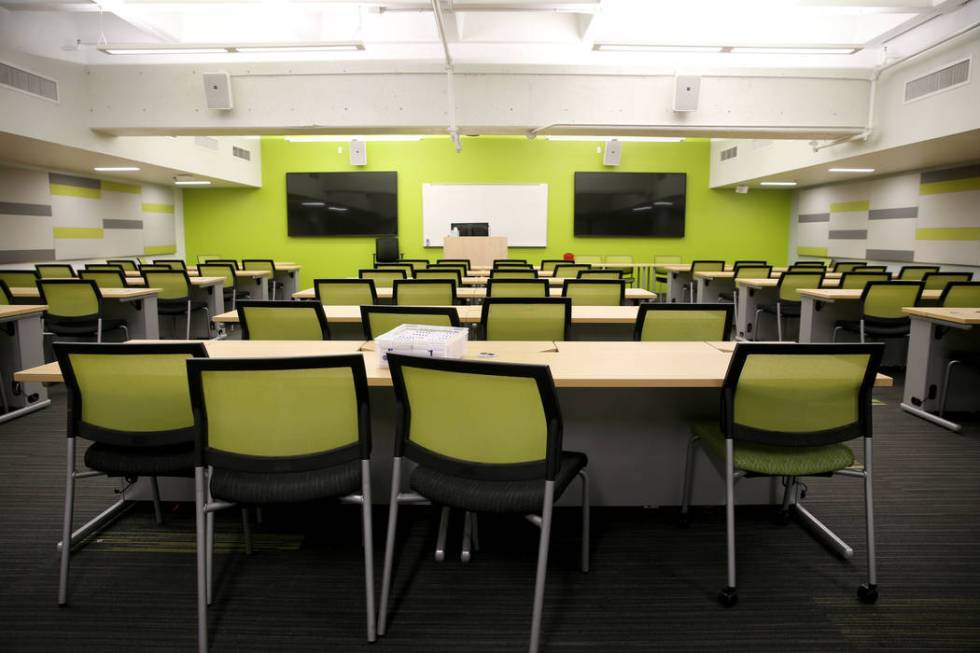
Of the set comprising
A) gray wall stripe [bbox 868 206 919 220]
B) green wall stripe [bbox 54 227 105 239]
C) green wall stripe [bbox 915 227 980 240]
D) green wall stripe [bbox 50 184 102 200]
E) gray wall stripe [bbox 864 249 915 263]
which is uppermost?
green wall stripe [bbox 50 184 102 200]

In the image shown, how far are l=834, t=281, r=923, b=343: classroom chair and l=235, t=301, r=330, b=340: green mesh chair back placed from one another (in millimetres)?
4459

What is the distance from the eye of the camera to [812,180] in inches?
417

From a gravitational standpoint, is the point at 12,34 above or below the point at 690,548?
above

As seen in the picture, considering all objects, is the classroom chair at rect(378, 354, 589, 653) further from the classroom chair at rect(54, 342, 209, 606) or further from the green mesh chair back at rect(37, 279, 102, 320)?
the green mesh chair back at rect(37, 279, 102, 320)

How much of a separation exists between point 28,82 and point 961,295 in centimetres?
896

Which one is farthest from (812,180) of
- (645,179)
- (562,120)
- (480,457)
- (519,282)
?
(480,457)

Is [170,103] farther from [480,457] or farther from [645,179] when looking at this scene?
[645,179]

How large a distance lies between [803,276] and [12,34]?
948 cm

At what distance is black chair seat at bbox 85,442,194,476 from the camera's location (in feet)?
6.63

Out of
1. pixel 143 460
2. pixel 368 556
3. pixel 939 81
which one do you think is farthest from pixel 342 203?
pixel 368 556

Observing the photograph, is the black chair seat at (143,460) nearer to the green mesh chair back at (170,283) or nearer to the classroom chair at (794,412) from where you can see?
the classroom chair at (794,412)

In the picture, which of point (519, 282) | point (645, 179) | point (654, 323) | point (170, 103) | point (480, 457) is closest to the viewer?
point (480, 457)

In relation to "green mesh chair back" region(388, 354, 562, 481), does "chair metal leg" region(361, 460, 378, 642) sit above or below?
below

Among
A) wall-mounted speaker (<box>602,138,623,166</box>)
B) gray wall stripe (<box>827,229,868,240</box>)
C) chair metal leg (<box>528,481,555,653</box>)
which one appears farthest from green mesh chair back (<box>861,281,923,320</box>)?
wall-mounted speaker (<box>602,138,623,166</box>)
